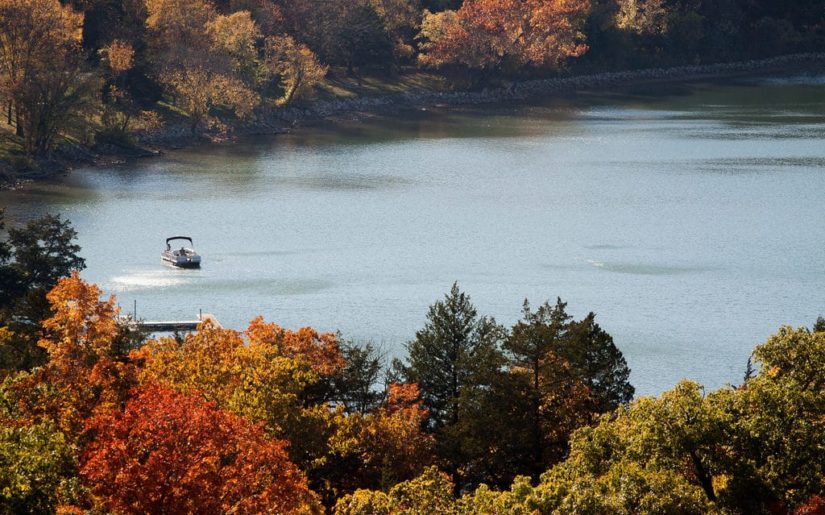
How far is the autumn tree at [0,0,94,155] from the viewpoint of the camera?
11781 centimetres

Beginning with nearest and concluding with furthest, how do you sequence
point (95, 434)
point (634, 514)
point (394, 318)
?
point (634, 514), point (95, 434), point (394, 318)

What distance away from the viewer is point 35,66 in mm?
118812

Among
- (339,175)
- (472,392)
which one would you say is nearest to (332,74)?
(339,175)

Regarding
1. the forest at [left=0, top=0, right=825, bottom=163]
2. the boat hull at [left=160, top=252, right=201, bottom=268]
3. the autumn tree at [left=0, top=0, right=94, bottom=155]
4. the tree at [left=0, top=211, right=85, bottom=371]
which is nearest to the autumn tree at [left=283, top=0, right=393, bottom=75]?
the forest at [left=0, top=0, right=825, bottom=163]

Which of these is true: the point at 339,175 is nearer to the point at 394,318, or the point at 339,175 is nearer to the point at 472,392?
the point at 394,318

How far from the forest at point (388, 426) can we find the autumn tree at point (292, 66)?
96.4 meters

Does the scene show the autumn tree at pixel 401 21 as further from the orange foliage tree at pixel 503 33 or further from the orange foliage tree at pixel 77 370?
the orange foliage tree at pixel 77 370

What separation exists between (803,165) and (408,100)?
62.1m

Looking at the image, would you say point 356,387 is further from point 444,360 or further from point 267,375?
point 267,375

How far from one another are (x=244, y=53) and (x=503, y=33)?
4322cm

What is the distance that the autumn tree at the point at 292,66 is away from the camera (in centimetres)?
15188

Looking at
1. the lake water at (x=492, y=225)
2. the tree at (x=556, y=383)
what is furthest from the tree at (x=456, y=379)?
the lake water at (x=492, y=225)

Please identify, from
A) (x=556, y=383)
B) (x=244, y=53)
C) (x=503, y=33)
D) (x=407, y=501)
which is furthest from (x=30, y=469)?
(x=503, y=33)

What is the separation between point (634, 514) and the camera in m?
30.2
